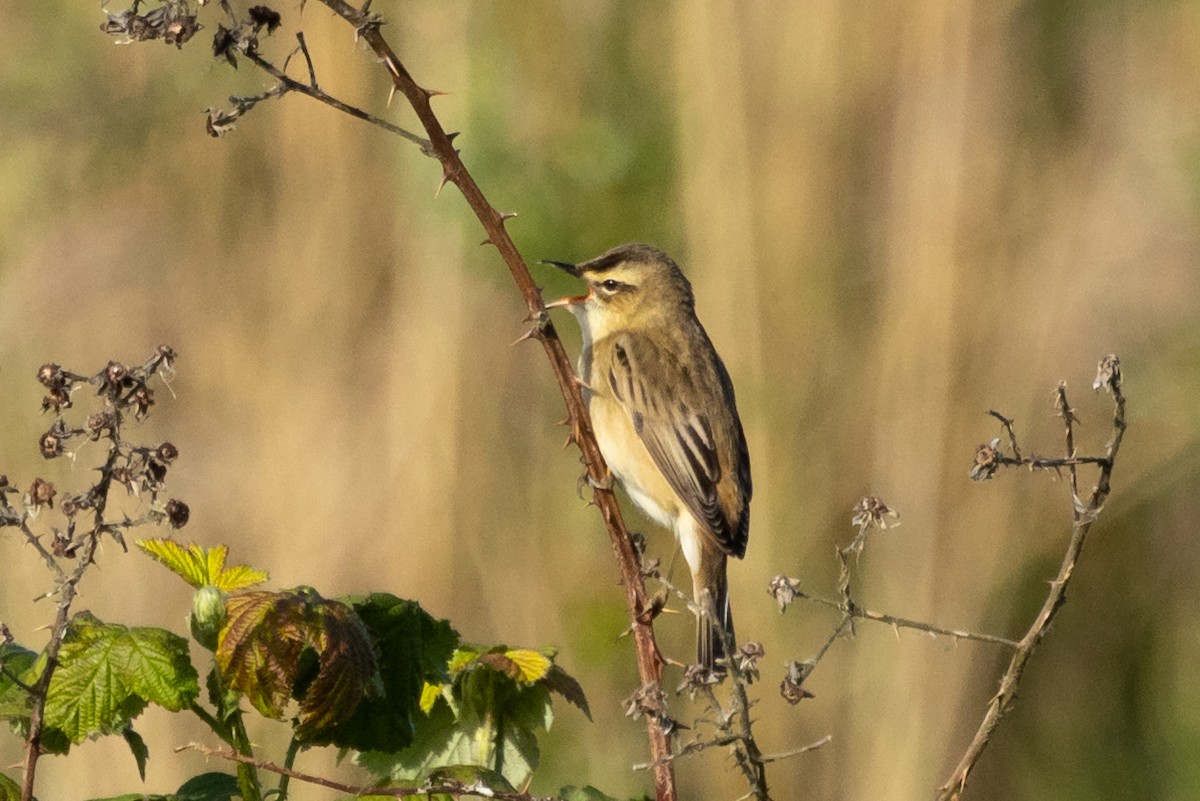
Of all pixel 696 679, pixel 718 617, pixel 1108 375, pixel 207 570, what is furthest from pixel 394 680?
pixel 718 617

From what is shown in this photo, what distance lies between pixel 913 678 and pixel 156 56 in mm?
3470

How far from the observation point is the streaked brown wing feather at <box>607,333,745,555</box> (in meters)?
4.14

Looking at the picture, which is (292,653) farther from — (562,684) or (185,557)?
(562,684)

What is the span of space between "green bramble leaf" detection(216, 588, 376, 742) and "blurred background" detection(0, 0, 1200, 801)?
2892 millimetres

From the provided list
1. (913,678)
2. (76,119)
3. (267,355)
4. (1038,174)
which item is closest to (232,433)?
(267,355)

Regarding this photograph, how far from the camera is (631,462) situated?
4.35 metres

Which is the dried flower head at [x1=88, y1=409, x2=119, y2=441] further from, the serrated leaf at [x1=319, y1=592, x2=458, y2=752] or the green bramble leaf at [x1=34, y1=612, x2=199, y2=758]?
the serrated leaf at [x1=319, y1=592, x2=458, y2=752]

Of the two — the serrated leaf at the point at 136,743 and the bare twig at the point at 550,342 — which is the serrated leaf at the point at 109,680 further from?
the bare twig at the point at 550,342

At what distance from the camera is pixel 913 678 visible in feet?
15.9

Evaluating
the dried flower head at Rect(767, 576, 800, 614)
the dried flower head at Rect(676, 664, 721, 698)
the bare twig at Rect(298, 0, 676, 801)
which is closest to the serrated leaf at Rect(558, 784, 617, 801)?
the bare twig at Rect(298, 0, 676, 801)

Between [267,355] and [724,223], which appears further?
[267,355]

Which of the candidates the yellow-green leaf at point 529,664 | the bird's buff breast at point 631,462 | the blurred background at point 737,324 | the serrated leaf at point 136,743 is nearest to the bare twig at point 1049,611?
the yellow-green leaf at point 529,664

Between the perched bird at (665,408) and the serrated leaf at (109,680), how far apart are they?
2240mm

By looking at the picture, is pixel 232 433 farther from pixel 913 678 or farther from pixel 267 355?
pixel 913 678
